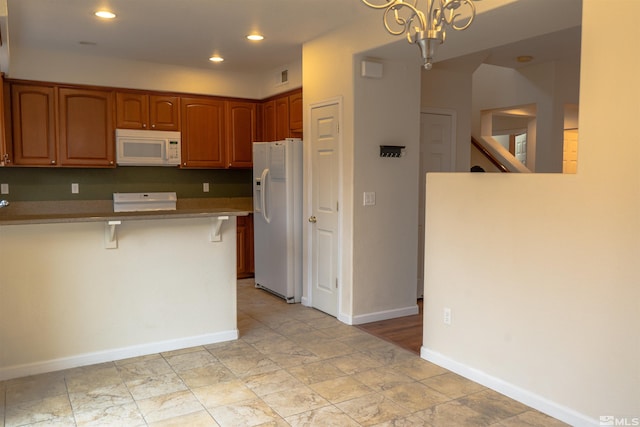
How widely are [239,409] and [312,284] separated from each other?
220 cm

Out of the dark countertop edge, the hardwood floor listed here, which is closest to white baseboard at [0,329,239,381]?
the dark countertop edge

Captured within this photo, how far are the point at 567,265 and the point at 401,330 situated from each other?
1877mm

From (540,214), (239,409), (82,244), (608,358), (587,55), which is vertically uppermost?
(587,55)

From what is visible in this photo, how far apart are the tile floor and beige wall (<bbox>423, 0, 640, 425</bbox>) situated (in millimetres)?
216

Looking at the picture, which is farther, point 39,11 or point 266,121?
point 266,121

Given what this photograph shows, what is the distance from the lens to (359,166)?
424 centimetres

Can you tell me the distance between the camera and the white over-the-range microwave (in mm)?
5605

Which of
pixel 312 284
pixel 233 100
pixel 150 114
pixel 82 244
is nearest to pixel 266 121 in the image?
pixel 233 100

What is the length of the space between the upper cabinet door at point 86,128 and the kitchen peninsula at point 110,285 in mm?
2028

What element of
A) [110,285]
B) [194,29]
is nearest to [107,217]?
[110,285]

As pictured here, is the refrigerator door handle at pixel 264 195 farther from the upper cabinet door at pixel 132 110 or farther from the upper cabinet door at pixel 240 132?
the upper cabinet door at pixel 132 110

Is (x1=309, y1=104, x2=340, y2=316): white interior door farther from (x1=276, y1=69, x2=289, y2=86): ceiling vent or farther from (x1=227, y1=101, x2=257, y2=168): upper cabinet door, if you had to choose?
(x1=227, y1=101, x2=257, y2=168): upper cabinet door

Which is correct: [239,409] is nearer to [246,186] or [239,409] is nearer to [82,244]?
[82,244]

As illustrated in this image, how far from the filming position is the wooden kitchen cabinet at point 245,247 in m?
6.26
